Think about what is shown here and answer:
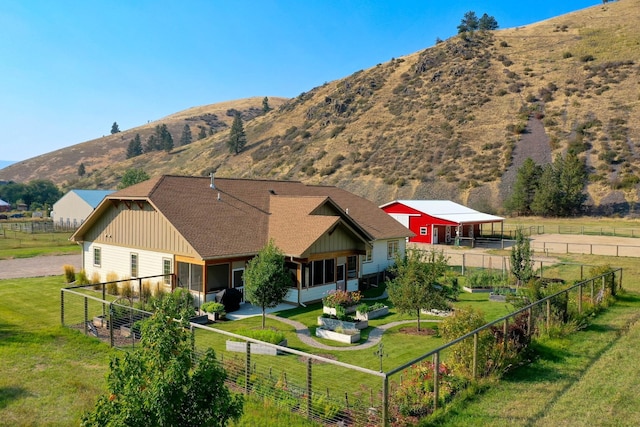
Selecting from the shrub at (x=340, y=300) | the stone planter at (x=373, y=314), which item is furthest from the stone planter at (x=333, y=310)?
the stone planter at (x=373, y=314)

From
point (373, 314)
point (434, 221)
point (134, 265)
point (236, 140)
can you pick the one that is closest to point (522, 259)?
point (373, 314)

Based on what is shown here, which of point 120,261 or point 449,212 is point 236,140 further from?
point 120,261

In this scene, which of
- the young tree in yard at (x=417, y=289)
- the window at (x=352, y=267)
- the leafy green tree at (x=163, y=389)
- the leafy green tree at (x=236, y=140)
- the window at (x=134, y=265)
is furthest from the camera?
the leafy green tree at (x=236, y=140)

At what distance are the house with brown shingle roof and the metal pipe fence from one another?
17.7 feet

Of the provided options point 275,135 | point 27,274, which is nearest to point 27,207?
point 275,135

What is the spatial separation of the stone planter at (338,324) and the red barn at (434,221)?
32461 millimetres

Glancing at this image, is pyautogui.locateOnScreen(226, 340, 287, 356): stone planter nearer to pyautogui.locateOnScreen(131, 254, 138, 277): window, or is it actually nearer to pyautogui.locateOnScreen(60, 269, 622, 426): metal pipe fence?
pyautogui.locateOnScreen(60, 269, 622, 426): metal pipe fence

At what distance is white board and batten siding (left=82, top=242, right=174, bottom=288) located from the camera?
24.8 m

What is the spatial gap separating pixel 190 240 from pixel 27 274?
16.0 metres

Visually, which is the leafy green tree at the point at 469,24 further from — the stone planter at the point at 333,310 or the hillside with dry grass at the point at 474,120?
the stone planter at the point at 333,310

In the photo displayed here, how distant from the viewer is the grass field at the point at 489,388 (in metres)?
10.0

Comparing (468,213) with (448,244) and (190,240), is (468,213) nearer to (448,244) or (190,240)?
(448,244)

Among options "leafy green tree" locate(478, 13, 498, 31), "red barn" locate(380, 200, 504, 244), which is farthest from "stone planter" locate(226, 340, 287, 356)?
"leafy green tree" locate(478, 13, 498, 31)

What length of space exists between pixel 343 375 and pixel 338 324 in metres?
5.26
